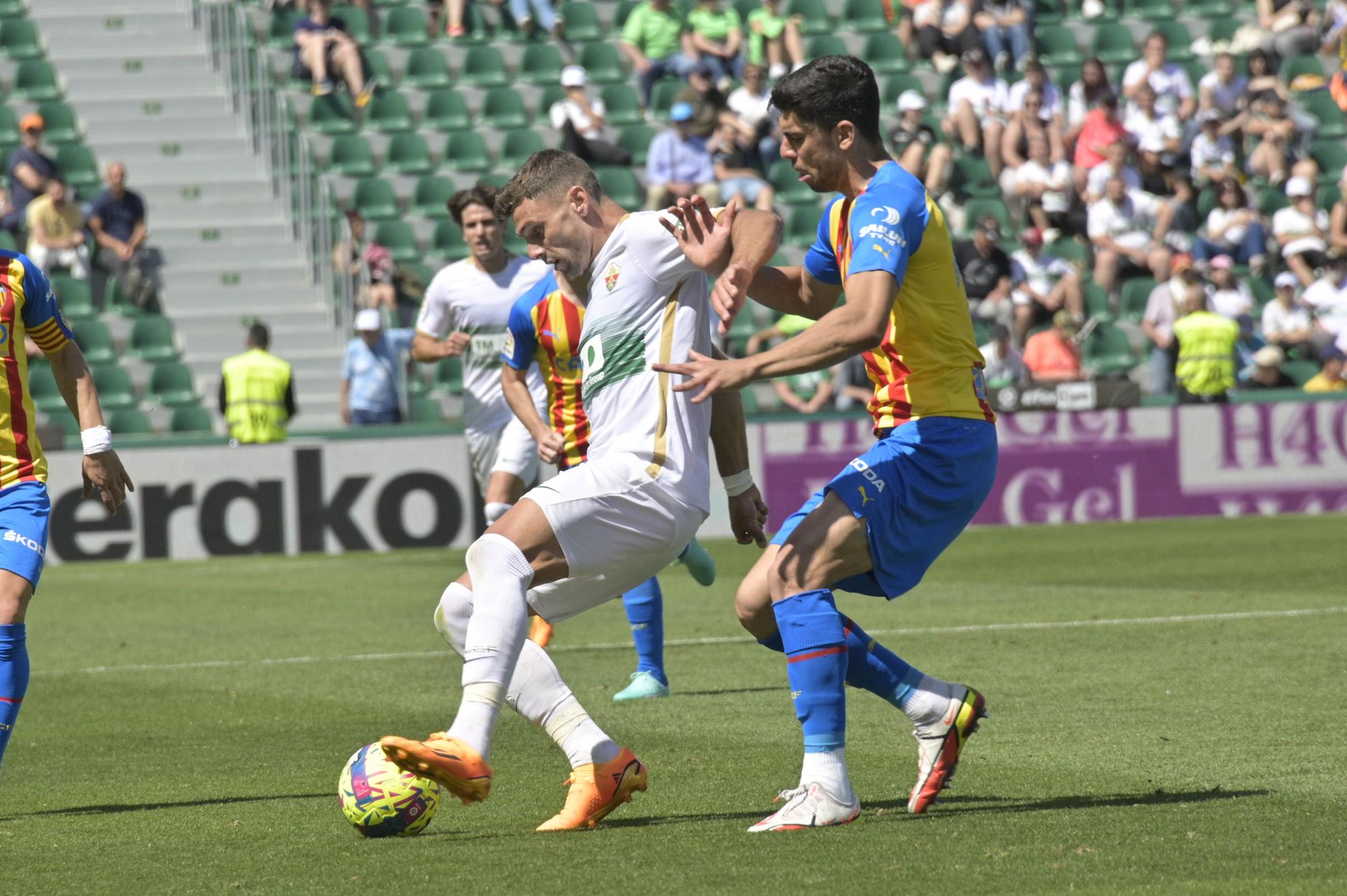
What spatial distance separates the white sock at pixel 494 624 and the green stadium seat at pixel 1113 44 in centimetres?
2092

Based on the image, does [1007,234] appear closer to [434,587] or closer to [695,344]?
[434,587]

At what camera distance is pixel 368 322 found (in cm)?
1848

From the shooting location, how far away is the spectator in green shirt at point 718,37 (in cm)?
2314

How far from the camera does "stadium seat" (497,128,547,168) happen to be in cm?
2237

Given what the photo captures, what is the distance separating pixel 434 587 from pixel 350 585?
2.62 feet

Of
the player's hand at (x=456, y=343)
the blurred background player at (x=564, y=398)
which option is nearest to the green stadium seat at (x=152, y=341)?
the player's hand at (x=456, y=343)

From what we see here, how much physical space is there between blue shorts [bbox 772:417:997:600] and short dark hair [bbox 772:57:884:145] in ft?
2.92

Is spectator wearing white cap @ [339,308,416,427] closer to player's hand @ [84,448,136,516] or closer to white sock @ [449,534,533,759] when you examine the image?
player's hand @ [84,448,136,516]

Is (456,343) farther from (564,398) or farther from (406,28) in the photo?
(406,28)

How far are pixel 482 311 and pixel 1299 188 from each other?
44.0 ft

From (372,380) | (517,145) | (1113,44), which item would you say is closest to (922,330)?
(372,380)

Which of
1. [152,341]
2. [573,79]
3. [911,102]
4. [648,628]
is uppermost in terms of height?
[573,79]

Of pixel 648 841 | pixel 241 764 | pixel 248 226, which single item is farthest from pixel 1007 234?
pixel 648 841

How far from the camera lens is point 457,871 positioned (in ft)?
16.3
